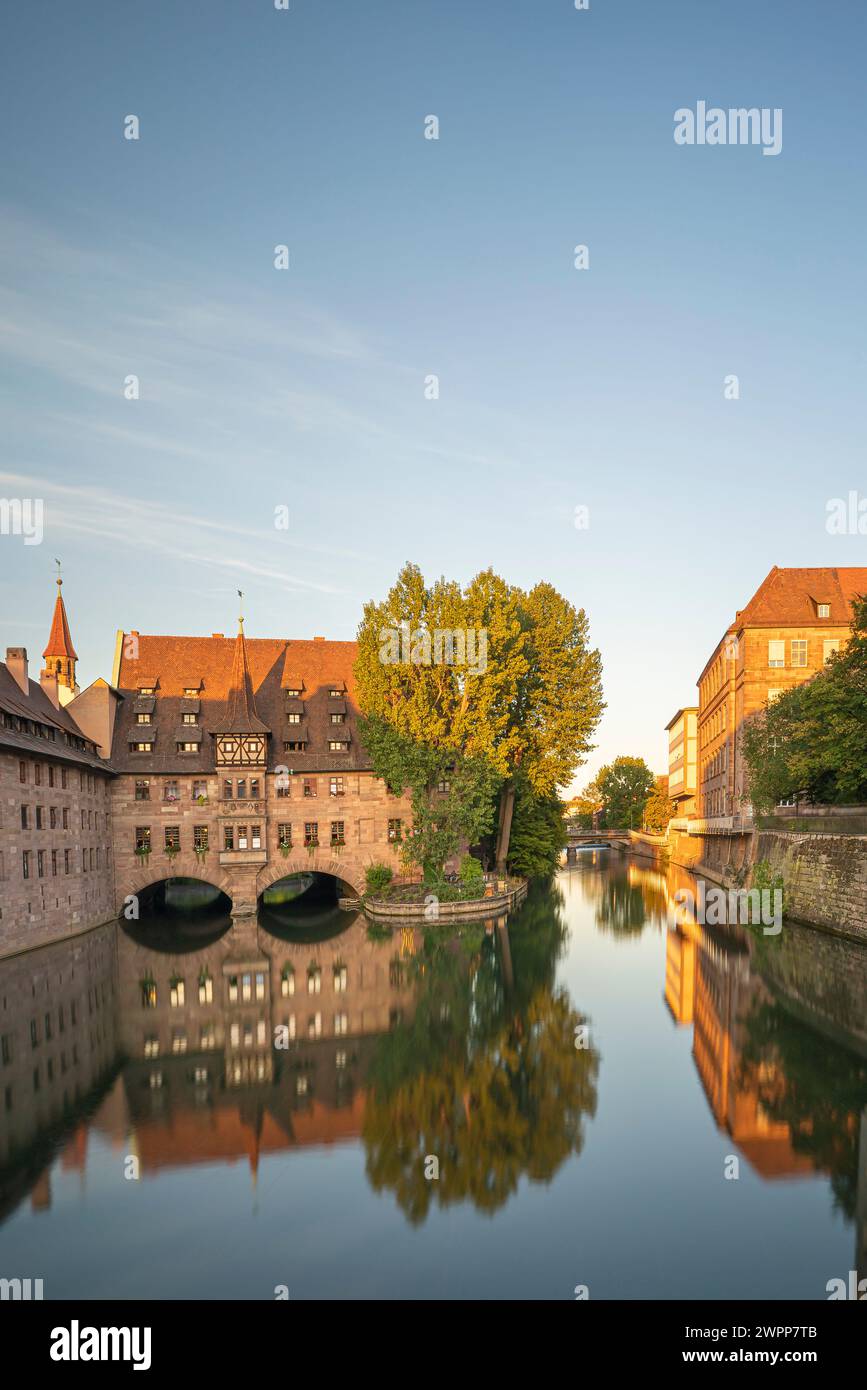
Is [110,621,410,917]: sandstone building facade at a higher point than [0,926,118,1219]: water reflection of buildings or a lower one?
higher

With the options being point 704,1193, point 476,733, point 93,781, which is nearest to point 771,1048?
point 704,1193

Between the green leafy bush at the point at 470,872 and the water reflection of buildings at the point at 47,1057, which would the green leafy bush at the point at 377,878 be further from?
the water reflection of buildings at the point at 47,1057

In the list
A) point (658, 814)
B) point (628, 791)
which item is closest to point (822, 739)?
point (658, 814)

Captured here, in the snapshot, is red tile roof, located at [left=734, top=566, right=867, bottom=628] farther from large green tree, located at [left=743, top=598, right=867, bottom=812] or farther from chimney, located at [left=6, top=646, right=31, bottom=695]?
chimney, located at [left=6, top=646, right=31, bottom=695]

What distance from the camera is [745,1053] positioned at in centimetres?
1939

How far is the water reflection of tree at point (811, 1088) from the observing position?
13.6 m

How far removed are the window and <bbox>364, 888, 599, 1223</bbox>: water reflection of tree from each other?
124 feet

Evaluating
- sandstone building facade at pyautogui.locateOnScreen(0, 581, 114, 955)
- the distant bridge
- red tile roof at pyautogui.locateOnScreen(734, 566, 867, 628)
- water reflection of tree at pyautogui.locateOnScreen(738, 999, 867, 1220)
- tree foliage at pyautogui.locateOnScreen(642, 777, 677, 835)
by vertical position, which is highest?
red tile roof at pyautogui.locateOnScreen(734, 566, 867, 628)

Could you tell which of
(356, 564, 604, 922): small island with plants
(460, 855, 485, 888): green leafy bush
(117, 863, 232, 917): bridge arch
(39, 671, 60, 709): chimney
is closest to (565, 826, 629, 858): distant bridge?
(460, 855, 485, 888): green leafy bush

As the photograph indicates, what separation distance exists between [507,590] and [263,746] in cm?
1547

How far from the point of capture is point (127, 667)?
50.2 metres

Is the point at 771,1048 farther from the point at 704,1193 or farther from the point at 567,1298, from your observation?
the point at 567,1298

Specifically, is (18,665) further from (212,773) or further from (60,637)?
(60,637)

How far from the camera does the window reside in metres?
57.4
